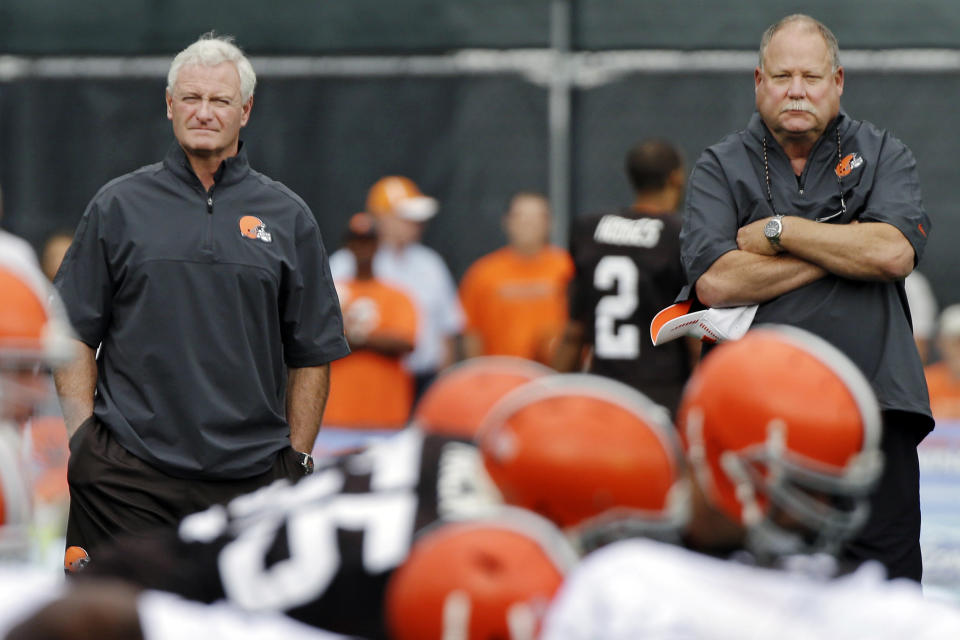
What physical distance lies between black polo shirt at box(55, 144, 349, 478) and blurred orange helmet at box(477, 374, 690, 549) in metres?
1.73

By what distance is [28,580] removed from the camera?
9.57 feet

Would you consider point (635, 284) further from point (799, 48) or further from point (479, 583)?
point (479, 583)

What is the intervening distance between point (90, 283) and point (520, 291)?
14.9ft

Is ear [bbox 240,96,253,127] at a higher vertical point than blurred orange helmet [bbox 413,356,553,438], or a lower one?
higher

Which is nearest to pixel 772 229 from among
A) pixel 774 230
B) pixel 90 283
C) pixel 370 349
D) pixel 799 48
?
A: pixel 774 230

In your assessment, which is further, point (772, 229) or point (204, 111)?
point (204, 111)

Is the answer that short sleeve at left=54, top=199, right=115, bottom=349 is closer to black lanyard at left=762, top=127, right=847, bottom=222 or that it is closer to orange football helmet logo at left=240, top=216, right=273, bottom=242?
orange football helmet logo at left=240, top=216, right=273, bottom=242

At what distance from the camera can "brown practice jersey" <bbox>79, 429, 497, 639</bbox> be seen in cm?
335

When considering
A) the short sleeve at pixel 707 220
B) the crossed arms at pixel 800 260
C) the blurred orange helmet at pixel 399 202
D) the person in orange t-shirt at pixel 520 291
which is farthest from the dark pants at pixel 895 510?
the blurred orange helmet at pixel 399 202

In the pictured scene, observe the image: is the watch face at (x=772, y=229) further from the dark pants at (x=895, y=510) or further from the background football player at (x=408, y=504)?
the background football player at (x=408, y=504)

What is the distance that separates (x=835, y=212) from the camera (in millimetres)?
4758

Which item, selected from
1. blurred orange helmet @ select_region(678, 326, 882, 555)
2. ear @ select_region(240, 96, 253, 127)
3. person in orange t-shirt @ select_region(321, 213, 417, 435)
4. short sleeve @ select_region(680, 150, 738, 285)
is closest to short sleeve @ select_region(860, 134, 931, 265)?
short sleeve @ select_region(680, 150, 738, 285)

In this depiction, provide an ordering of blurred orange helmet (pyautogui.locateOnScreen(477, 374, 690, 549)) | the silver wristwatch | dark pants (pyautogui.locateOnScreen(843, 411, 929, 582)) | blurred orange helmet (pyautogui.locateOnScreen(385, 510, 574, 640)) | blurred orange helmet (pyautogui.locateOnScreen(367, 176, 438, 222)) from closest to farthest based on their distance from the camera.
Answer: blurred orange helmet (pyautogui.locateOnScreen(385, 510, 574, 640))
blurred orange helmet (pyautogui.locateOnScreen(477, 374, 690, 549))
dark pants (pyautogui.locateOnScreen(843, 411, 929, 582))
the silver wristwatch
blurred orange helmet (pyautogui.locateOnScreen(367, 176, 438, 222))

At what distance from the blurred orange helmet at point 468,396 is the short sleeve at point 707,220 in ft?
2.90
